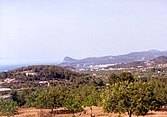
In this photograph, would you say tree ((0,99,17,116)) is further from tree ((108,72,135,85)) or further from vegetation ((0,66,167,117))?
tree ((108,72,135,85))

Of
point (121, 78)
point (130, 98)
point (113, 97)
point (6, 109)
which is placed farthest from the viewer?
point (121, 78)

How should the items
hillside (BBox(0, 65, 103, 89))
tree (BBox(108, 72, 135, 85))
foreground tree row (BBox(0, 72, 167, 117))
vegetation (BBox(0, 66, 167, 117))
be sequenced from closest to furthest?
foreground tree row (BBox(0, 72, 167, 117)), vegetation (BBox(0, 66, 167, 117)), tree (BBox(108, 72, 135, 85)), hillside (BBox(0, 65, 103, 89))

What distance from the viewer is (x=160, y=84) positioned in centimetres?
5394

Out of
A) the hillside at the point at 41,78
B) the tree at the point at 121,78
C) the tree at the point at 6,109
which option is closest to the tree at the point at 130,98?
the tree at the point at 6,109

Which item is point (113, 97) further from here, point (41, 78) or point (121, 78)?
point (41, 78)

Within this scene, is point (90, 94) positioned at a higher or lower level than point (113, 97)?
lower

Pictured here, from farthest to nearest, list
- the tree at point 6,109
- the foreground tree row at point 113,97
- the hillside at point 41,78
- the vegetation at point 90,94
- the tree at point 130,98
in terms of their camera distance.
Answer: the hillside at point 41,78, the tree at point 6,109, the vegetation at point 90,94, the foreground tree row at point 113,97, the tree at point 130,98

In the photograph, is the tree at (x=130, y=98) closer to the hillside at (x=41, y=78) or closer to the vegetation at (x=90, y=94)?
the vegetation at (x=90, y=94)

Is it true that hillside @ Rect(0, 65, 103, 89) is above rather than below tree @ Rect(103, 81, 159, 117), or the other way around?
below

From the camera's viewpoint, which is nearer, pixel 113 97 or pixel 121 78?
pixel 113 97

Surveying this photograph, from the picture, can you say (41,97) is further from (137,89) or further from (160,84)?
(137,89)

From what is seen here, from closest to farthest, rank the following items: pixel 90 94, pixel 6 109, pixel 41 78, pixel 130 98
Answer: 1. pixel 130 98
2. pixel 6 109
3. pixel 90 94
4. pixel 41 78

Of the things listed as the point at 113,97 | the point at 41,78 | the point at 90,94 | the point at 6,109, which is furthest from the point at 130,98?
the point at 41,78

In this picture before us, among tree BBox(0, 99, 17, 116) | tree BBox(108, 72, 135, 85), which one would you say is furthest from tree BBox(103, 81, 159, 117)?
tree BBox(108, 72, 135, 85)
